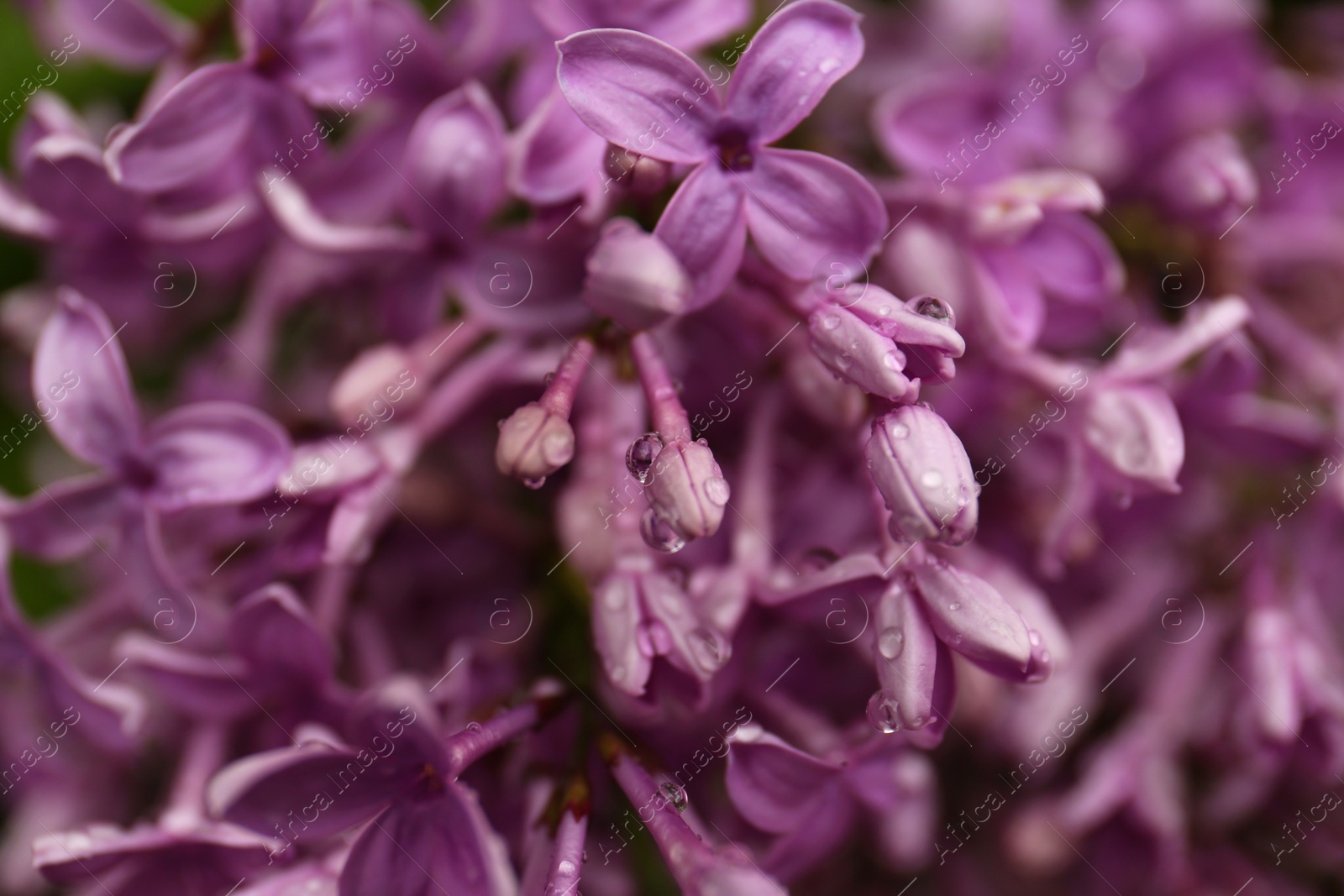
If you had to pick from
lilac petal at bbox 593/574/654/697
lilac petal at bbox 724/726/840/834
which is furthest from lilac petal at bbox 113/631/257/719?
lilac petal at bbox 724/726/840/834

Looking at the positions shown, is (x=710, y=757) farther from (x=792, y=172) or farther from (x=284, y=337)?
(x=284, y=337)

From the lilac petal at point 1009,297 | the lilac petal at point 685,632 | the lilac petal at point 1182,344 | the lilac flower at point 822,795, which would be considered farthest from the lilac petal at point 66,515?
A: the lilac petal at point 1182,344

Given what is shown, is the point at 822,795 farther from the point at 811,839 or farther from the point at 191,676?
the point at 191,676

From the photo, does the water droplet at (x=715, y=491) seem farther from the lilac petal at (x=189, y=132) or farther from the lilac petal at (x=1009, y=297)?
the lilac petal at (x=189, y=132)

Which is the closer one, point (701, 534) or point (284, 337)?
point (701, 534)

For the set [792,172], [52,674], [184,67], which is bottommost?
[52,674]

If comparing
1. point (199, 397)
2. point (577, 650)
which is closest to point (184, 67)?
point (199, 397)

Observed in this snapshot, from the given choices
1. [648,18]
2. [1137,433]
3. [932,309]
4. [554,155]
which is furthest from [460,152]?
[1137,433]
